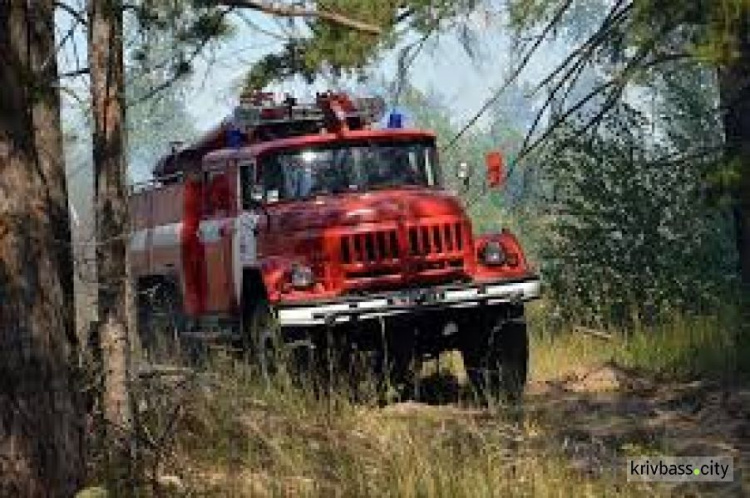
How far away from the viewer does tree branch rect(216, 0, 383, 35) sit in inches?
194

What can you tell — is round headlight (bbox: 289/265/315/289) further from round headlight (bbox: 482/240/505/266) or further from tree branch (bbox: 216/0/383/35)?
tree branch (bbox: 216/0/383/35)

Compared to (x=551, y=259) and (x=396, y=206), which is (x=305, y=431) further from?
(x=551, y=259)

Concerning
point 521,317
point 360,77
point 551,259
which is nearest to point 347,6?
point 360,77

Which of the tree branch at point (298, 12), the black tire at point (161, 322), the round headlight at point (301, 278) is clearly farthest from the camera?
the black tire at point (161, 322)

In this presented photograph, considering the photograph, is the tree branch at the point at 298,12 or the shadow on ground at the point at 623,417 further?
the shadow on ground at the point at 623,417

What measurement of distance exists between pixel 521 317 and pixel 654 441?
2.35 m

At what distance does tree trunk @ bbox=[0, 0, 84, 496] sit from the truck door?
498cm

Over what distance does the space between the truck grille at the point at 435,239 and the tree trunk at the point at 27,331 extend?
4.31 metres

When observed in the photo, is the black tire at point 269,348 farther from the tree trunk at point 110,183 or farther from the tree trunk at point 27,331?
the tree trunk at point 27,331

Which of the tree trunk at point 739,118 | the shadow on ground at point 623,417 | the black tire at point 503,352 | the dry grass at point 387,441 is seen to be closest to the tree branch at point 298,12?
the dry grass at point 387,441

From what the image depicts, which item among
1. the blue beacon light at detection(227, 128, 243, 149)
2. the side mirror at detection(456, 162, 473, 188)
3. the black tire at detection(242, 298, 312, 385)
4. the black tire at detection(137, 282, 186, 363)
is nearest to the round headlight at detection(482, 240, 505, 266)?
the side mirror at detection(456, 162, 473, 188)

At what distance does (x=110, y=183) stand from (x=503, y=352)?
13.6ft

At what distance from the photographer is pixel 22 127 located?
182 inches

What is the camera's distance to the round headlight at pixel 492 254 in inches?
357
